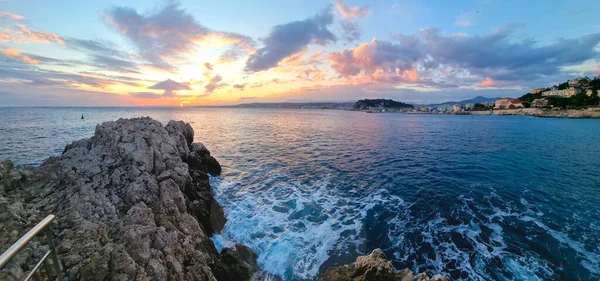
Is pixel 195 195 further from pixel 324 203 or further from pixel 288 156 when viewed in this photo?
pixel 288 156

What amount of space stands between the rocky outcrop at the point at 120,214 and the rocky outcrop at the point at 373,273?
3.96 meters

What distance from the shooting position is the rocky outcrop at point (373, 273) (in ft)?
26.6

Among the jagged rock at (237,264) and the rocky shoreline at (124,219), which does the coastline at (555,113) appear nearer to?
the rocky shoreline at (124,219)

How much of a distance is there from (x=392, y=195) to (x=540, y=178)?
14551mm

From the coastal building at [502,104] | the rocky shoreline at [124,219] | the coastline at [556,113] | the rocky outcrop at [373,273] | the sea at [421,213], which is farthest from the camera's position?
the coastal building at [502,104]

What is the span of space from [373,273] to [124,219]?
31.8ft

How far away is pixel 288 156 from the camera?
98.9 feet

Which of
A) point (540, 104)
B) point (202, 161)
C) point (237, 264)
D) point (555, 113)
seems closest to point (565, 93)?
point (540, 104)

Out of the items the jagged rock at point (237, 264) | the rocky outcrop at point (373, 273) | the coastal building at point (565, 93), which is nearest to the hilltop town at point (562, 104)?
the coastal building at point (565, 93)

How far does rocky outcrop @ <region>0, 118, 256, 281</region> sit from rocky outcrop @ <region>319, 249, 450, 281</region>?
3964 millimetres

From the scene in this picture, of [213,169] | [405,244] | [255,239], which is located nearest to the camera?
[405,244]

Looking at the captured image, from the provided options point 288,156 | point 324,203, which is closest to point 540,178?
point 324,203

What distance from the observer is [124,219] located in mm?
9844

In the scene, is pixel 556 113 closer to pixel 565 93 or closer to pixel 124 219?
pixel 565 93
